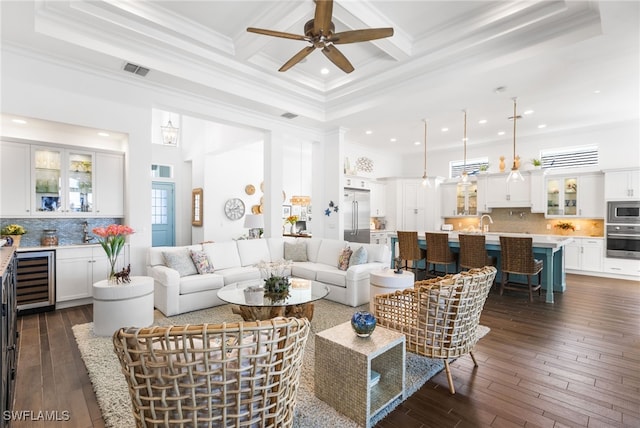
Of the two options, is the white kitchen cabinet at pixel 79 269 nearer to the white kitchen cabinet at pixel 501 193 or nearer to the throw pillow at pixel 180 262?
the throw pillow at pixel 180 262

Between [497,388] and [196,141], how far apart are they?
8635 mm

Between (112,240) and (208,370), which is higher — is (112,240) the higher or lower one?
the higher one

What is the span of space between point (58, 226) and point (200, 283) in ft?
8.06

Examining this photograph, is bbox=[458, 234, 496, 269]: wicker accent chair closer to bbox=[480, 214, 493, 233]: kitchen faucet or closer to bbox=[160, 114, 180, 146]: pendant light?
bbox=[480, 214, 493, 233]: kitchen faucet

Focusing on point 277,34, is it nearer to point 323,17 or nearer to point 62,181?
point 323,17

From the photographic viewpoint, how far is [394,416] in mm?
2096

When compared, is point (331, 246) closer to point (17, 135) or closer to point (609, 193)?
point (17, 135)

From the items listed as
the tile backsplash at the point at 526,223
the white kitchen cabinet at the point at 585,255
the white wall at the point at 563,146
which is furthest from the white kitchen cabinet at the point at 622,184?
the white kitchen cabinet at the point at 585,255

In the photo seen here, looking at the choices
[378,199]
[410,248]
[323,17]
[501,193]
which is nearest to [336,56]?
[323,17]

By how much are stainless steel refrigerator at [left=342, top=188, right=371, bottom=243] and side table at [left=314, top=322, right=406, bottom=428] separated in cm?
524

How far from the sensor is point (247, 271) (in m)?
4.74

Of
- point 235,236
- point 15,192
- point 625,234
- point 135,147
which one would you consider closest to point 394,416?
point 135,147

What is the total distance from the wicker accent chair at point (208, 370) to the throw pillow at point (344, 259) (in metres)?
3.48

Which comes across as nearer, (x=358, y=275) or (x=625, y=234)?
(x=358, y=275)
